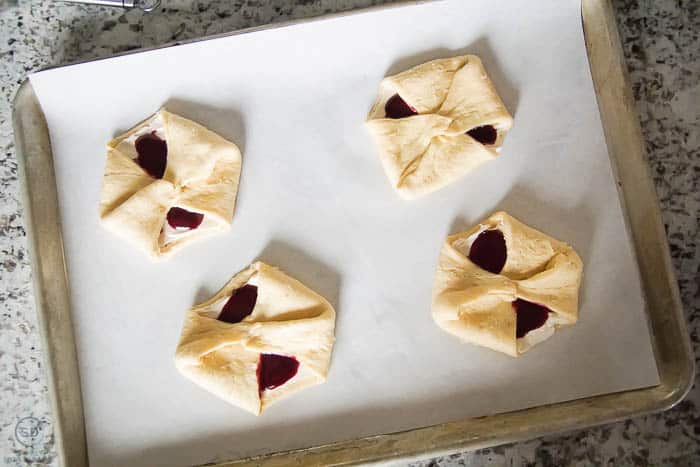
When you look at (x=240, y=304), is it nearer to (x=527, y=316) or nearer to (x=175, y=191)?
(x=175, y=191)

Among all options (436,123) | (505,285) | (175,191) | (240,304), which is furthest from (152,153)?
(505,285)

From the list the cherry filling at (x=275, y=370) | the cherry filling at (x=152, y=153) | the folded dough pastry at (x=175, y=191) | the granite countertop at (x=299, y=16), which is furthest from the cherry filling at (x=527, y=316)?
the cherry filling at (x=152, y=153)

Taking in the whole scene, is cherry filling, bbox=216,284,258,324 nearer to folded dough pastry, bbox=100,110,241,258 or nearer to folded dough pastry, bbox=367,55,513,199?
folded dough pastry, bbox=100,110,241,258

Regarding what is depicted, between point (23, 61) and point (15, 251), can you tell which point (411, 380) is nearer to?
point (15, 251)

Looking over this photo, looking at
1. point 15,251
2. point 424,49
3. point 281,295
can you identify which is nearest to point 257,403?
point 281,295

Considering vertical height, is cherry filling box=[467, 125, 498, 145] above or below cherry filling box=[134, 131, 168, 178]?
above

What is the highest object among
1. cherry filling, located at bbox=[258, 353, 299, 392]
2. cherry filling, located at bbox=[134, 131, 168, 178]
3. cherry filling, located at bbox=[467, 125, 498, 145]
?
cherry filling, located at bbox=[467, 125, 498, 145]

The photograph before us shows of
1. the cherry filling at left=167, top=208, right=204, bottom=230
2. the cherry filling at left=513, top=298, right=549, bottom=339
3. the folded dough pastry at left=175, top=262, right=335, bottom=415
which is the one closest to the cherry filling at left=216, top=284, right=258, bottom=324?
the folded dough pastry at left=175, top=262, right=335, bottom=415
